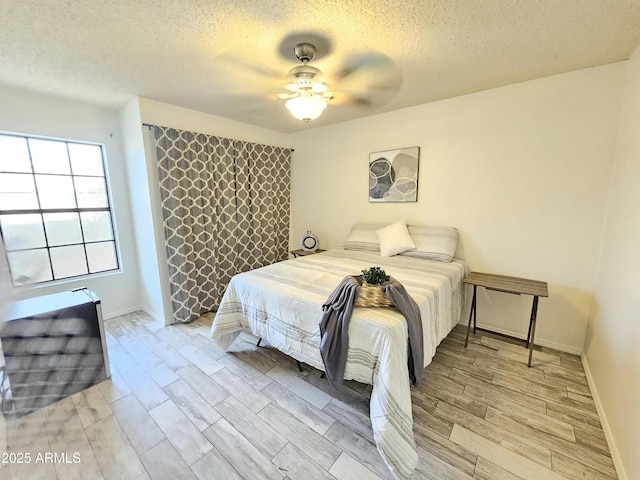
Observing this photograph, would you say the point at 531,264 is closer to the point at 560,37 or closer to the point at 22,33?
the point at 560,37

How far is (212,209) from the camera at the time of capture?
3209 millimetres

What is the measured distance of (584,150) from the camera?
218 cm

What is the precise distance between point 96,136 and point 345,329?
3.35 meters

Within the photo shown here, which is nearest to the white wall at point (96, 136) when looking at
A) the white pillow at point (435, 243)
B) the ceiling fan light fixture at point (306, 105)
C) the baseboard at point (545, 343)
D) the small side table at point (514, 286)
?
the ceiling fan light fixture at point (306, 105)

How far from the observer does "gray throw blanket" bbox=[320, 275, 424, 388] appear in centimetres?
159

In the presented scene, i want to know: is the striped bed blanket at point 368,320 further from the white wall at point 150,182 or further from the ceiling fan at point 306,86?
the ceiling fan at point 306,86

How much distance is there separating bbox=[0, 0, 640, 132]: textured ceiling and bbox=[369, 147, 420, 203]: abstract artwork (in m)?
0.70

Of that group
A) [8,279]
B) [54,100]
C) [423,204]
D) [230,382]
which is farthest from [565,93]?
[54,100]

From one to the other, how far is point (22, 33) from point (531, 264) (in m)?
4.17

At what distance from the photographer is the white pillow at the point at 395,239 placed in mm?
2918

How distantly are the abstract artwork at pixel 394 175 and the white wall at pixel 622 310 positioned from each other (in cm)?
157

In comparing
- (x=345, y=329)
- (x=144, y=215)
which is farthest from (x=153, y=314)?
(x=345, y=329)

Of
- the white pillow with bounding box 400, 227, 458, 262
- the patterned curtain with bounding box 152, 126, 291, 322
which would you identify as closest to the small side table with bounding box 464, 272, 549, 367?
the white pillow with bounding box 400, 227, 458, 262

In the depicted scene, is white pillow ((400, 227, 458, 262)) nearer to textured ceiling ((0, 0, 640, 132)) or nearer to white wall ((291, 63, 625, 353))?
white wall ((291, 63, 625, 353))
